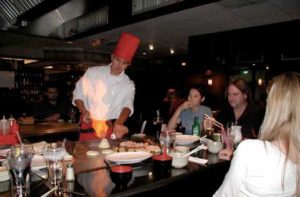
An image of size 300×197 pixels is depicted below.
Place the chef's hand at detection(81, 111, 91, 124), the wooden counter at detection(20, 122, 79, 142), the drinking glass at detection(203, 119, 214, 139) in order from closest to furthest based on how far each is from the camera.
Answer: the drinking glass at detection(203, 119, 214, 139) → the chef's hand at detection(81, 111, 91, 124) → the wooden counter at detection(20, 122, 79, 142)

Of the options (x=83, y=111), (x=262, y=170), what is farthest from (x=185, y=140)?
(x=83, y=111)

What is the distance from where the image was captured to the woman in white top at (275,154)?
1396mm

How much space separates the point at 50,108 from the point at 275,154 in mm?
5151

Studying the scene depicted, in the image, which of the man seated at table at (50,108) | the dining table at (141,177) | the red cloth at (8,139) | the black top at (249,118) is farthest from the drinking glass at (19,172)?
the man seated at table at (50,108)

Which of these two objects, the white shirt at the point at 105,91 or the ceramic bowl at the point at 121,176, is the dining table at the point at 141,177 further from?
the white shirt at the point at 105,91

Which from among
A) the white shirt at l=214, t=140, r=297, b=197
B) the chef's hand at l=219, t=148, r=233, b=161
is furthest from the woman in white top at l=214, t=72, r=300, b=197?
the chef's hand at l=219, t=148, r=233, b=161

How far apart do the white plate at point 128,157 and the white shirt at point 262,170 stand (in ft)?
1.88

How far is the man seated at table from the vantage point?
5.66 m

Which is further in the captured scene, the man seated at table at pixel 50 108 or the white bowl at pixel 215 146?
the man seated at table at pixel 50 108

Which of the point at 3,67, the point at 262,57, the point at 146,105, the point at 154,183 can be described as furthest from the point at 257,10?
the point at 146,105

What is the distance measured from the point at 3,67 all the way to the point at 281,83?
29.1 ft

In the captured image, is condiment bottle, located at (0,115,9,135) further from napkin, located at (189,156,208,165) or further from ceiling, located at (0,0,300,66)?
ceiling, located at (0,0,300,66)

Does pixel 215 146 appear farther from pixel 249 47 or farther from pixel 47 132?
pixel 249 47

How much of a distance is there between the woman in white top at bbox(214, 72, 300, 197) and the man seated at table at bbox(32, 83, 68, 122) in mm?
4837
